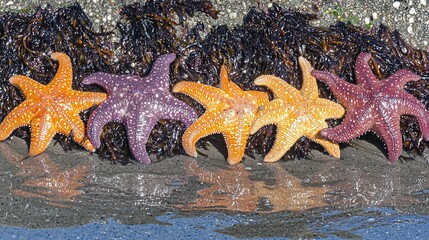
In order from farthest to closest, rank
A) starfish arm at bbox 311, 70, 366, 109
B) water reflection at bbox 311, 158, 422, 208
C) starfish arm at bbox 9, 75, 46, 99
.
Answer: starfish arm at bbox 9, 75, 46, 99 < starfish arm at bbox 311, 70, 366, 109 < water reflection at bbox 311, 158, 422, 208

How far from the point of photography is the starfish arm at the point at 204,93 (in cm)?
625

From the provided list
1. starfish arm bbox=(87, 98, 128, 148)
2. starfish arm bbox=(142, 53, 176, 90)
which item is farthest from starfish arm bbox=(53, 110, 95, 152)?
starfish arm bbox=(142, 53, 176, 90)

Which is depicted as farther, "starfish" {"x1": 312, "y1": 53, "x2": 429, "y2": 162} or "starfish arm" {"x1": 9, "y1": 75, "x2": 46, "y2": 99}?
"starfish arm" {"x1": 9, "y1": 75, "x2": 46, "y2": 99}

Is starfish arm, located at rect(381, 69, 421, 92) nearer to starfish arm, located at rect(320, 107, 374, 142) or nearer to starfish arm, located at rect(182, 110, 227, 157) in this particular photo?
starfish arm, located at rect(320, 107, 374, 142)

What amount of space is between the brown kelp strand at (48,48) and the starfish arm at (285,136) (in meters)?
1.98

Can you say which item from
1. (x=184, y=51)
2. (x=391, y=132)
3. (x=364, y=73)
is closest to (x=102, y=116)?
(x=184, y=51)

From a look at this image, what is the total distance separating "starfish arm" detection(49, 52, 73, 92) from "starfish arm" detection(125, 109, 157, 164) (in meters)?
0.78

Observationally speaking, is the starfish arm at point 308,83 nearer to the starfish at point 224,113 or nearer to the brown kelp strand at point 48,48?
the starfish at point 224,113

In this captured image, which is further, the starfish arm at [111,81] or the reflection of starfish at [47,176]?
the starfish arm at [111,81]

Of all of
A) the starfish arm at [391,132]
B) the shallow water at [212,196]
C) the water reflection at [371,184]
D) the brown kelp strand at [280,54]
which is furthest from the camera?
the brown kelp strand at [280,54]

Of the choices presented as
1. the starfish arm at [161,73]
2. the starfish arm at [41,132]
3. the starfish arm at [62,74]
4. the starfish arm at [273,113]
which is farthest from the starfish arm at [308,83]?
the starfish arm at [41,132]

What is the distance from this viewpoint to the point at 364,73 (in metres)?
6.36

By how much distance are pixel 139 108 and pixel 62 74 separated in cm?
94

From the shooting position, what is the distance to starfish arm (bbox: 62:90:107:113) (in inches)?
249
